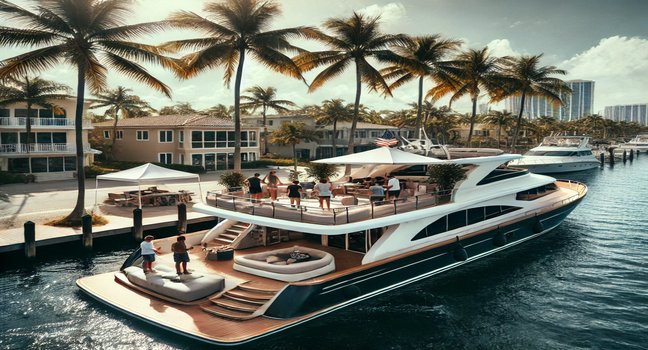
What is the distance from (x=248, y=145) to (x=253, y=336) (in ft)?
148

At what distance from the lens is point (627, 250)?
20562 mm

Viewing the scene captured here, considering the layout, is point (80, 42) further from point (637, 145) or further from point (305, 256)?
point (637, 145)

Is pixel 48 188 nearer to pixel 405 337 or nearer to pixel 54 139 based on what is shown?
pixel 54 139

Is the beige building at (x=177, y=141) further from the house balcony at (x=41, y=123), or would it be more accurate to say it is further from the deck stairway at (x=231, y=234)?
the deck stairway at (x=231, y=234)

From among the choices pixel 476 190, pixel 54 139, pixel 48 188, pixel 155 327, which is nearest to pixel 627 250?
pixel 476 190

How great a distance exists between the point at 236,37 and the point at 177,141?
85.9 feet

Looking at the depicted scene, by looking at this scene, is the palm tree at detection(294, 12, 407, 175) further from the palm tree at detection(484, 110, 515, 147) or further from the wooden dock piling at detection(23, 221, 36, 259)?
the palm tree at detection(484, 110, 515, 147)

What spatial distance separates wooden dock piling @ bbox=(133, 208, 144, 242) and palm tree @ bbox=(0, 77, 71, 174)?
80.0 feet

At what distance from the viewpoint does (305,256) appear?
44.3ft

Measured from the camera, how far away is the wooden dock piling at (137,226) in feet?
67.4

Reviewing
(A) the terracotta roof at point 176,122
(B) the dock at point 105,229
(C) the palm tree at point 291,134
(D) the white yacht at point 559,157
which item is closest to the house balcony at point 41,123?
(A) the terracotta roof at point 176,122

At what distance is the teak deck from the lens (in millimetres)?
11062

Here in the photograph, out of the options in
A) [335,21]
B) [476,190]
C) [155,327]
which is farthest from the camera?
[335,21]

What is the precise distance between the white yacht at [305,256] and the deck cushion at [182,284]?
29 millimetres
